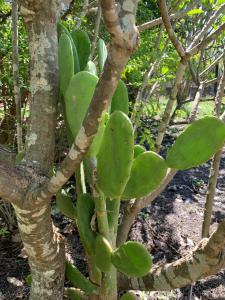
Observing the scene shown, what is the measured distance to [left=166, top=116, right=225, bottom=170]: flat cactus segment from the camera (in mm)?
781

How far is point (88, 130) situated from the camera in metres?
0.68

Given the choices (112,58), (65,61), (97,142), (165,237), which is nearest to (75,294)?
(97,142)

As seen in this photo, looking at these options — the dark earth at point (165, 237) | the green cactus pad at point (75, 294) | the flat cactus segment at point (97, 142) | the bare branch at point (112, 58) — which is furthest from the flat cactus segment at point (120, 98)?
the dark earth at point (165, 237)

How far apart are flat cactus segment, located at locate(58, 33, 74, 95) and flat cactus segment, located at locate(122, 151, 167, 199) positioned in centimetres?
24

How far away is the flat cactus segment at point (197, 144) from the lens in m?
0.78

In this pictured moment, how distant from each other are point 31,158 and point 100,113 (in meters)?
0.31

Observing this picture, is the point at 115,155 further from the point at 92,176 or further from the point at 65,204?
the point at 65,204

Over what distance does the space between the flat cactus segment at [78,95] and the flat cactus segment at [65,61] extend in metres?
0.05

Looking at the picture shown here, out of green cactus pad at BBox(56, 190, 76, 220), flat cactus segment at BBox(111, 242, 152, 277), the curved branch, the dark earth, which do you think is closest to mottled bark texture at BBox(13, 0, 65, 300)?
green cactus pad at BBox(56, 190, 76, 220)

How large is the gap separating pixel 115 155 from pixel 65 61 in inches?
9.4

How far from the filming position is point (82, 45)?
98 cm

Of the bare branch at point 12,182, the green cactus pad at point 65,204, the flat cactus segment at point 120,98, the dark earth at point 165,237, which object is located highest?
the flat cactus segment at point 120,98

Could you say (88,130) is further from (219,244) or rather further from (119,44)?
(219,244)

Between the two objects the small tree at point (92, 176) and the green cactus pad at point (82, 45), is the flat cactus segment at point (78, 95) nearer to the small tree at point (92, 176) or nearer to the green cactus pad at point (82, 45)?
the small tree at point (92, 176)
